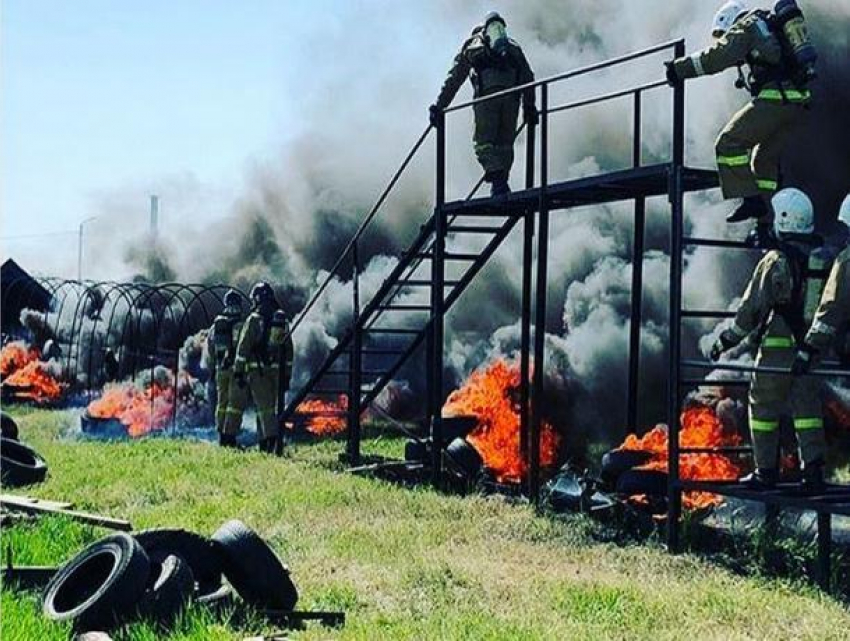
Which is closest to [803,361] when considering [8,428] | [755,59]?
[755,59]

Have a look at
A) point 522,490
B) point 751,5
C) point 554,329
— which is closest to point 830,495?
point 522,490

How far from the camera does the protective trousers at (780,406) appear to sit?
813 cm

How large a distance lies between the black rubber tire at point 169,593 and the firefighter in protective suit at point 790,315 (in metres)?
3.92

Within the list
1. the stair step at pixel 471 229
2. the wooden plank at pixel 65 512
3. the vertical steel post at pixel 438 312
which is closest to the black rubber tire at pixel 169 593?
the wooden plank at pixel 65 512

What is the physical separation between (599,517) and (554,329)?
9150 mm

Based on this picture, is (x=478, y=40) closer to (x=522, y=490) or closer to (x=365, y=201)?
(x=522, y=490)

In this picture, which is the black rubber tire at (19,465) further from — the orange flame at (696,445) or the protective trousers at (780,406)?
the protective trousers at (780,406)

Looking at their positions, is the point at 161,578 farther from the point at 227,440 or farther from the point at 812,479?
the point at 227,440

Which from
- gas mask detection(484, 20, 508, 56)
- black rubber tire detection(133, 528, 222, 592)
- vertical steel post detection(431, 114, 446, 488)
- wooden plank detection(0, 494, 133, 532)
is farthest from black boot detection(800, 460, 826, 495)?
gas mask detection(484, 20, 508, 56)

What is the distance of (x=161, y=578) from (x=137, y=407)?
1376 cm

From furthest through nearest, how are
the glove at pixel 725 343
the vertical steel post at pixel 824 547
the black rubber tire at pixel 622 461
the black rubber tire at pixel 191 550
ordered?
the black rubber tire at pixel 622 461 → the glove at pixel 725 343 → the vertical steel post at pixel 824 547 → the black rubber tire at pixel 191 550

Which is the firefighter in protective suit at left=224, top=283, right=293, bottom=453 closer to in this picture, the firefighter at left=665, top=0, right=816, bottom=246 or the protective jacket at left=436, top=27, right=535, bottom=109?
the protective jacket at left=436, top=27, right=535, bottom=109

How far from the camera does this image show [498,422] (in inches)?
544

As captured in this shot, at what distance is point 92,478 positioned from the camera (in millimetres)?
12039
